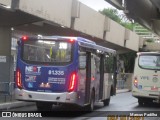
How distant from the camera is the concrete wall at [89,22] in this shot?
102 feet

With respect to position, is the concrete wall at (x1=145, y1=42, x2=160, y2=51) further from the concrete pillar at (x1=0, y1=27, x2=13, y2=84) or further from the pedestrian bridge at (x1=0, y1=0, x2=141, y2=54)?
the concrete pillar at (x1=0, y1=27, x2=13, y2=84)

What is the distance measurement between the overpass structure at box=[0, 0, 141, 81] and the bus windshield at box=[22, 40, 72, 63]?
3.22 m

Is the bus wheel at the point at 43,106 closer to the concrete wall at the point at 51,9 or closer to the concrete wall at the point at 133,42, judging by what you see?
the concrete wall at the point at 51,9

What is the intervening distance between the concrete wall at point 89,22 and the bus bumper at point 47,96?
13.5m

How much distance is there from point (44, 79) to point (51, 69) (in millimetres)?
454

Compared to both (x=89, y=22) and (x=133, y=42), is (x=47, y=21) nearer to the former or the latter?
(x=89, y=22)

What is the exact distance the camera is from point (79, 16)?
29.6m

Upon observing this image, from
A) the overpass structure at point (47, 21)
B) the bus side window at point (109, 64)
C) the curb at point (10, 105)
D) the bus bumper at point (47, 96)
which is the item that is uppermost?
the overpass structure at point (47, 21)

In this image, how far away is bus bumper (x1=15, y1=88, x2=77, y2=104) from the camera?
16.4 meters

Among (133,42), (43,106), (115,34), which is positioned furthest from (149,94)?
(133,42)

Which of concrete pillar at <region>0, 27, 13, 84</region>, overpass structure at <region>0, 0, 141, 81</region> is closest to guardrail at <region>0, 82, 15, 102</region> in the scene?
overpass structure at <region>0, 0, 141, 81</region>

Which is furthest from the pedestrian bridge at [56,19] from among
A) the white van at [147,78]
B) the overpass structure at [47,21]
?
the white van at [147,78]

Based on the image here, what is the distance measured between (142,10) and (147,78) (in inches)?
232

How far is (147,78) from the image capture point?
926 inches
